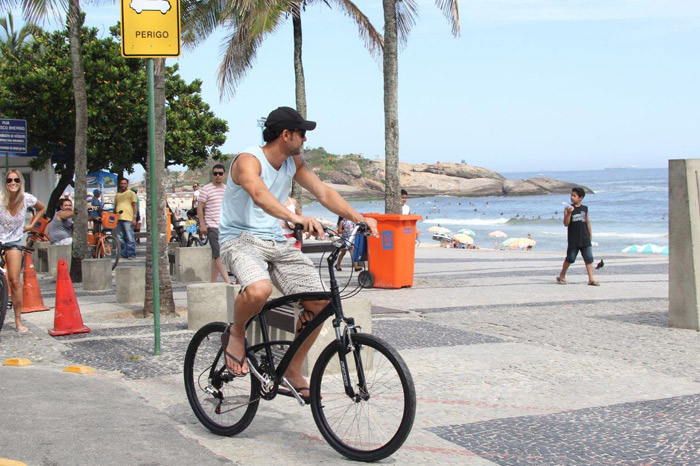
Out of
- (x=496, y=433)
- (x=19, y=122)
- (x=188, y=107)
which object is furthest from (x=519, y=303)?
(x=188, y=107)

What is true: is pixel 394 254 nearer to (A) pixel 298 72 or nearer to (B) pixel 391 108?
(B) pixel 391 108

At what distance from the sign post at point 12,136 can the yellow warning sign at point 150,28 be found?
912 centimetres

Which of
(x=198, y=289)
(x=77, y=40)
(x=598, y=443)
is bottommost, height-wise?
(x=598, y=443)

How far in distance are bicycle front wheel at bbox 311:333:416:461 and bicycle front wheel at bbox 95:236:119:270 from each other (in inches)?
527

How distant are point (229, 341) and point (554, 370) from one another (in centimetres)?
299

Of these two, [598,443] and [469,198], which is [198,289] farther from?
[469,198]

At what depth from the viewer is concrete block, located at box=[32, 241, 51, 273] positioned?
18.0 metres

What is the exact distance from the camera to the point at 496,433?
511 cm

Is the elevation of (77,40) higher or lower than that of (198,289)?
higher

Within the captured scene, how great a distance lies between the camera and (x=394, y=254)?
1321cm

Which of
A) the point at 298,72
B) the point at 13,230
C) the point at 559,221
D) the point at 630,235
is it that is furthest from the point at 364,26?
the point at 559,221

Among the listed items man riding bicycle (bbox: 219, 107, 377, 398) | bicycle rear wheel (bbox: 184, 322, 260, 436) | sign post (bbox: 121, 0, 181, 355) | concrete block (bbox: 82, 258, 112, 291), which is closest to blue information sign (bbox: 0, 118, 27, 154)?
concrete block (bbox: 82, 258, 112, 291)

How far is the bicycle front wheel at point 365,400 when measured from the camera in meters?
4.32

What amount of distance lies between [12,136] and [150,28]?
928 cm
